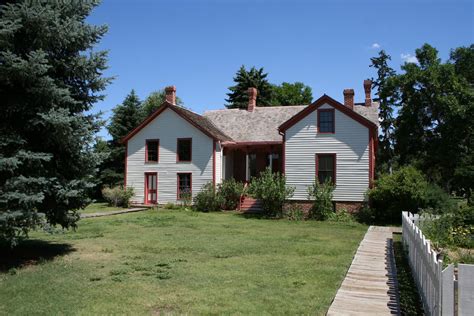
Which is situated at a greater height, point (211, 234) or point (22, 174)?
point (22, 174)

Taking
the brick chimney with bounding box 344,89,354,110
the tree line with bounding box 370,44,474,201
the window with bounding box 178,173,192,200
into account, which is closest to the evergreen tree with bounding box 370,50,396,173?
the tree line with bounding box 370,44,474,201

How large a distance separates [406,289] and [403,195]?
479 inches

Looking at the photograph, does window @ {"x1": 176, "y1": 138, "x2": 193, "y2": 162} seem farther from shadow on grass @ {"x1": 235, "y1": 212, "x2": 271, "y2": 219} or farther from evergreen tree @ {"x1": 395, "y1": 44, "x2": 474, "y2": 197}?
evergreen tree @ {"x1": 395, "y1": 44, "x2": 474, "y2": 197}

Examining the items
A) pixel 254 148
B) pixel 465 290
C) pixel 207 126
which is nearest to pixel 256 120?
pixel 254 148

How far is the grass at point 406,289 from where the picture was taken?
22.1 feet

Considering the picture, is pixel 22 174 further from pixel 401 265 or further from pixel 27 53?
pixel 401 265

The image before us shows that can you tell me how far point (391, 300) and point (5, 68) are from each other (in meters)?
8.80

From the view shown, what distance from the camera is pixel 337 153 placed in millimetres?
22422

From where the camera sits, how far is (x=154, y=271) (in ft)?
29.6

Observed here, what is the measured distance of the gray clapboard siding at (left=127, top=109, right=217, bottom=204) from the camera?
26531 millimetres

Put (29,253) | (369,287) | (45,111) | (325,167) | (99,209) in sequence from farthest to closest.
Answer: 1. (99,209)
2. (325,167)
3. (29,253)
4. (45,111)
5. (369,287)

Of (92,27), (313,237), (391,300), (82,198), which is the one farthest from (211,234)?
(391,300)

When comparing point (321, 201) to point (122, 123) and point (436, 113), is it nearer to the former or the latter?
point (436, 113)

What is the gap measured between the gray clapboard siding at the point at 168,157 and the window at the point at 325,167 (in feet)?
23.2
